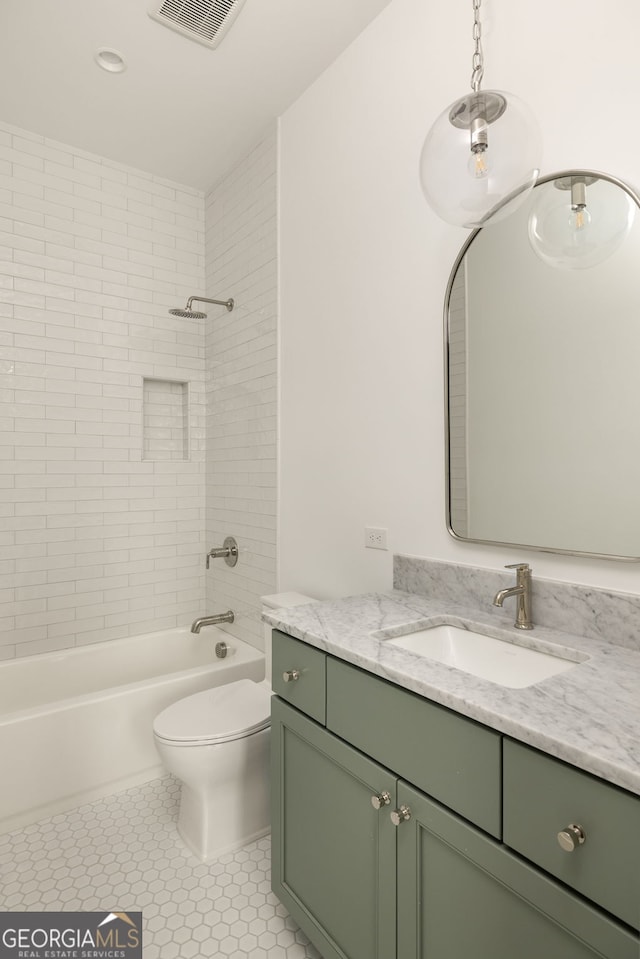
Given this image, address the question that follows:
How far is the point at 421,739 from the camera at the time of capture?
1.06 meters

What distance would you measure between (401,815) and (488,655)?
1.52ft

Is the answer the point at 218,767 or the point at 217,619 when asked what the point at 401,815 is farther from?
the point at 217,619

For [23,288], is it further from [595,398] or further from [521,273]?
[595,398]

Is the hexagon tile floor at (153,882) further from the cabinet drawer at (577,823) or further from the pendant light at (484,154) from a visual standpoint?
the pendant light at (484,154)

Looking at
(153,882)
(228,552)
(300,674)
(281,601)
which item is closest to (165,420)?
(228,552)

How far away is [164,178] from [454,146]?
2.51 metres

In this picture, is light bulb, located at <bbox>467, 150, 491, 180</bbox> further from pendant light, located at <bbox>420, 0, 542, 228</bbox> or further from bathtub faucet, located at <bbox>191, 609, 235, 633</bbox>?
bathtub faucet, located at <bbox>191, 609, 235, 633</bbox>

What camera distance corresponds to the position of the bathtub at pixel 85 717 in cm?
203

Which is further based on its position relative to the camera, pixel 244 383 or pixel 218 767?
pixel 244 383

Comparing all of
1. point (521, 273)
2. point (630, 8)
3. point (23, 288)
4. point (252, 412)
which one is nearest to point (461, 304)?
point (521, 273)

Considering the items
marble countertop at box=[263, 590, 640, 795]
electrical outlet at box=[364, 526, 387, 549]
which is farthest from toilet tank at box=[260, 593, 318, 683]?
marble countertop at box=[263, 590, 640, 795]

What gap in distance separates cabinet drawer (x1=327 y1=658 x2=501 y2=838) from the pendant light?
1.08 metres

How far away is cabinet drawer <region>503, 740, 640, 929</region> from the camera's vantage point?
0.73 meters

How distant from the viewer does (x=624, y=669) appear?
3.56ft
